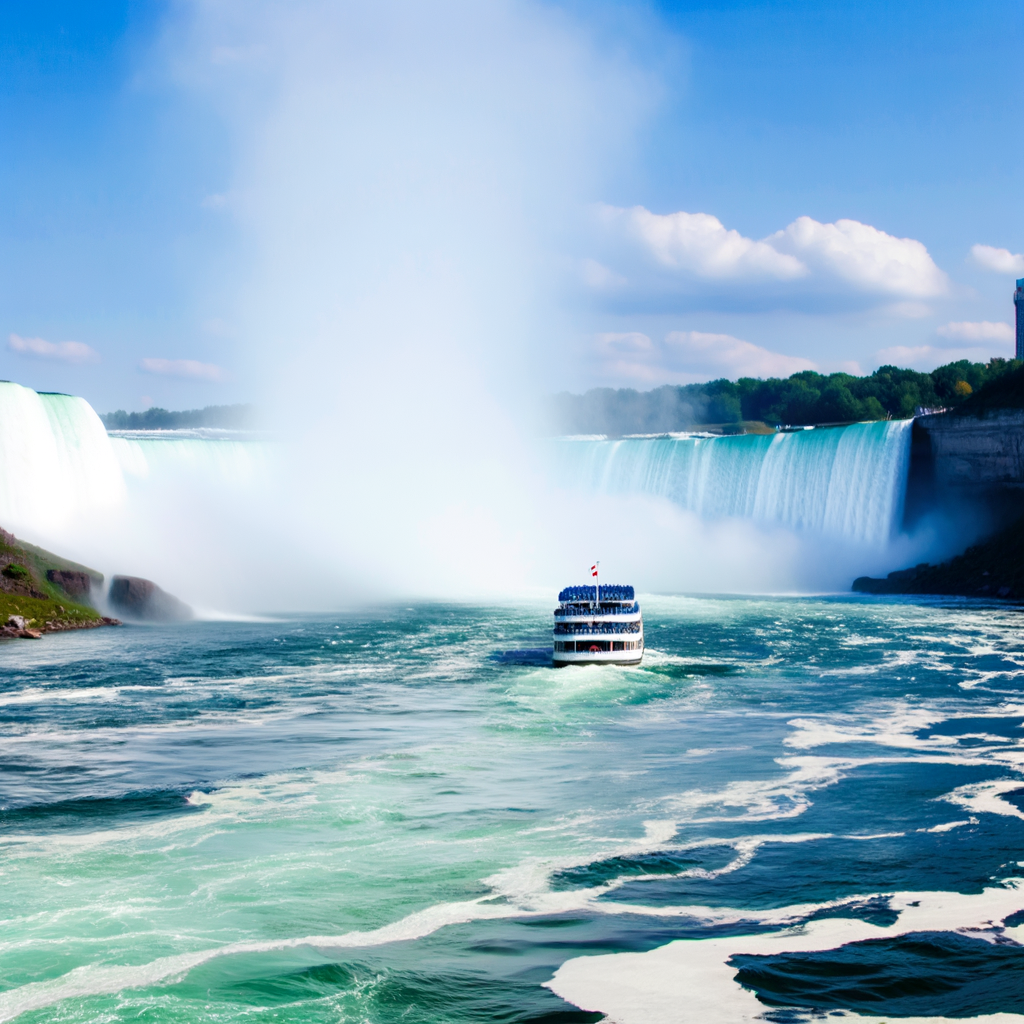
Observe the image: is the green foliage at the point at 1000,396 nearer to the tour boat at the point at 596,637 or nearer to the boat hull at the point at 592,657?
the tour boat at the point at 596,637

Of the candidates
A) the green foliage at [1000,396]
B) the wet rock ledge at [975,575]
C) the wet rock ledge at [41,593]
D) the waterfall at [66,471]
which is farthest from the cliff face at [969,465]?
the wet rock ledge at [41,593]

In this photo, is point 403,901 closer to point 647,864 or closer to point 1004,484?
point 647,864

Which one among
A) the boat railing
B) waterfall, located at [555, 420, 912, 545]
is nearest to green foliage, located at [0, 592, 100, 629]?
the boat railing

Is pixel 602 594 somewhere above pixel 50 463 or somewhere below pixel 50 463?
below

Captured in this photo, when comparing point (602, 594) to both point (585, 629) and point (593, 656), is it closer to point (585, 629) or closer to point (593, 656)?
point (585, 629)

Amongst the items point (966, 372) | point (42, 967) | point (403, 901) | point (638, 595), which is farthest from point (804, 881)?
point (966, 372)

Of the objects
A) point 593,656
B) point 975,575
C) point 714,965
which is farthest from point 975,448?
point 714,965

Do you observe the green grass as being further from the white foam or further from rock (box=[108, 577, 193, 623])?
the white foam
